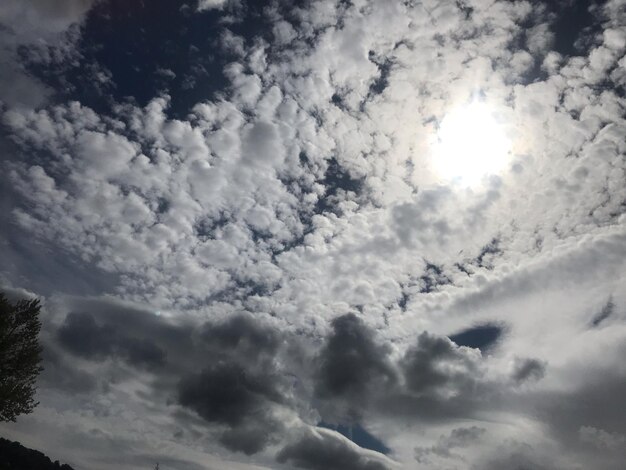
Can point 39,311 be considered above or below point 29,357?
above

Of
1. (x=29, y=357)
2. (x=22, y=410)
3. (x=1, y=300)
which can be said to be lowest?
(x=22, y=410)

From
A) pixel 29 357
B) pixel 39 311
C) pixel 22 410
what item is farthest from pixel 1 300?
pixel 22 410

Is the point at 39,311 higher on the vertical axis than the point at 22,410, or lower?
higher

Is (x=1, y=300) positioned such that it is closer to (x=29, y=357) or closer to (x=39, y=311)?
(x=39, y=311)

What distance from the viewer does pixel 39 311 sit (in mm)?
31594

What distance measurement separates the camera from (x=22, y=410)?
95.1ft

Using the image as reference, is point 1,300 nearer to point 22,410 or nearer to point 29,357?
point 29,357

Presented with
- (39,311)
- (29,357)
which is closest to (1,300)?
(39,311)

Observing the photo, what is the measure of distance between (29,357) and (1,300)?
5214mm

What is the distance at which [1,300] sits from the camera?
30406mm

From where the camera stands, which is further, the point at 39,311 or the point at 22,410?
the point at 39,311

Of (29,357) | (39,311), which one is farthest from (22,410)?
(39,311)

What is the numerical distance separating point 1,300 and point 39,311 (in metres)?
2.76

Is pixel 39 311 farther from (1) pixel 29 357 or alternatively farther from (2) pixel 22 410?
(2) pixel 22 410
